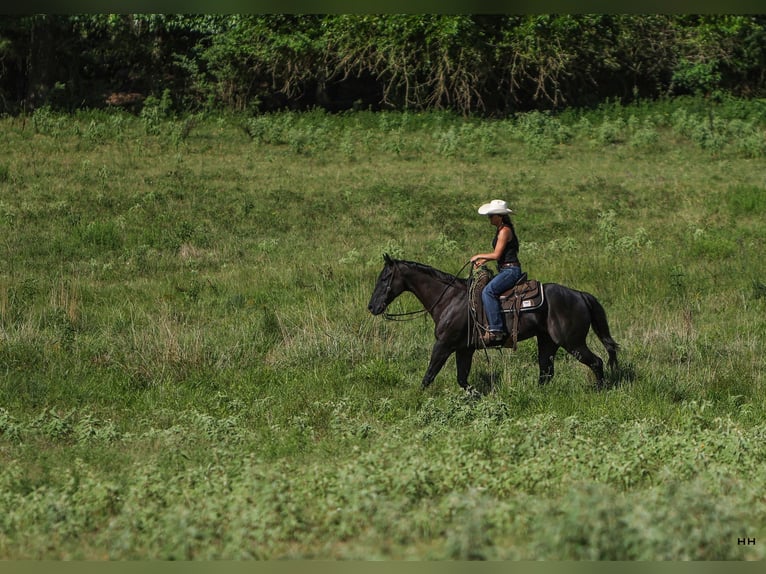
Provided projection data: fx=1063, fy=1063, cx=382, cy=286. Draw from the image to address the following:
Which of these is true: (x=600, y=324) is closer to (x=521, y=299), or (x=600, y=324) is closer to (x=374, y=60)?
(x=521, y=299)

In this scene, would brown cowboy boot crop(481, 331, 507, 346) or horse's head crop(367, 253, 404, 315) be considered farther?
horse's head crop(367, 253, 404, 315)

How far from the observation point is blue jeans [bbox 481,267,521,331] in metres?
12.8

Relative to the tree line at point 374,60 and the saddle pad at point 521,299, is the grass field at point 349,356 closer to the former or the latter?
the saddle pad at point 521,299

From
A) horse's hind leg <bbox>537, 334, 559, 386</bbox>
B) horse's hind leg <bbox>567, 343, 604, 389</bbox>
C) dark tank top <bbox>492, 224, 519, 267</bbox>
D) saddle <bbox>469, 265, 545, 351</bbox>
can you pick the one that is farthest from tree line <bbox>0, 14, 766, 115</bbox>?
horse's hind leg <bbox>567, 343, 604, 389</bbox>

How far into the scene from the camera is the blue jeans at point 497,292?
12820mm

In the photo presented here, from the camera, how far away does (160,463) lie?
1004cm

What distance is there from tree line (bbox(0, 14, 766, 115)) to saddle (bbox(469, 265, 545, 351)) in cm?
2376

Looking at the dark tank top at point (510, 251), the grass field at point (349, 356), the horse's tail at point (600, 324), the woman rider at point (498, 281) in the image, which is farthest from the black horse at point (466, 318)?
the dark tank top at point (510, 251)

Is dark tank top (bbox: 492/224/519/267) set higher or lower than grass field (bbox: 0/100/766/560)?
higher

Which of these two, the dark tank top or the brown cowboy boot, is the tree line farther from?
the brown cowboy boot

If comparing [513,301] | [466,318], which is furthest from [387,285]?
[513,301]

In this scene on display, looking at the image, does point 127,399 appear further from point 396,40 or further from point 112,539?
point 396,40

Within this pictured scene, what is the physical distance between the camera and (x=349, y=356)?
47.7ft

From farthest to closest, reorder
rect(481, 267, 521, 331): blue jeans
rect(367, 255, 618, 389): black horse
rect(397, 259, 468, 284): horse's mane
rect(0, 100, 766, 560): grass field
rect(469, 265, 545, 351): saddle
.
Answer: rect(397, 259, 468, 284): horse's mane, rect(367, 255, 618, 389): black horse, rect(469, 265, 545, 351): saddle, rect(481, 267, 521, 331): blue jeans, rect(0, 100, 766, 560): grass field
